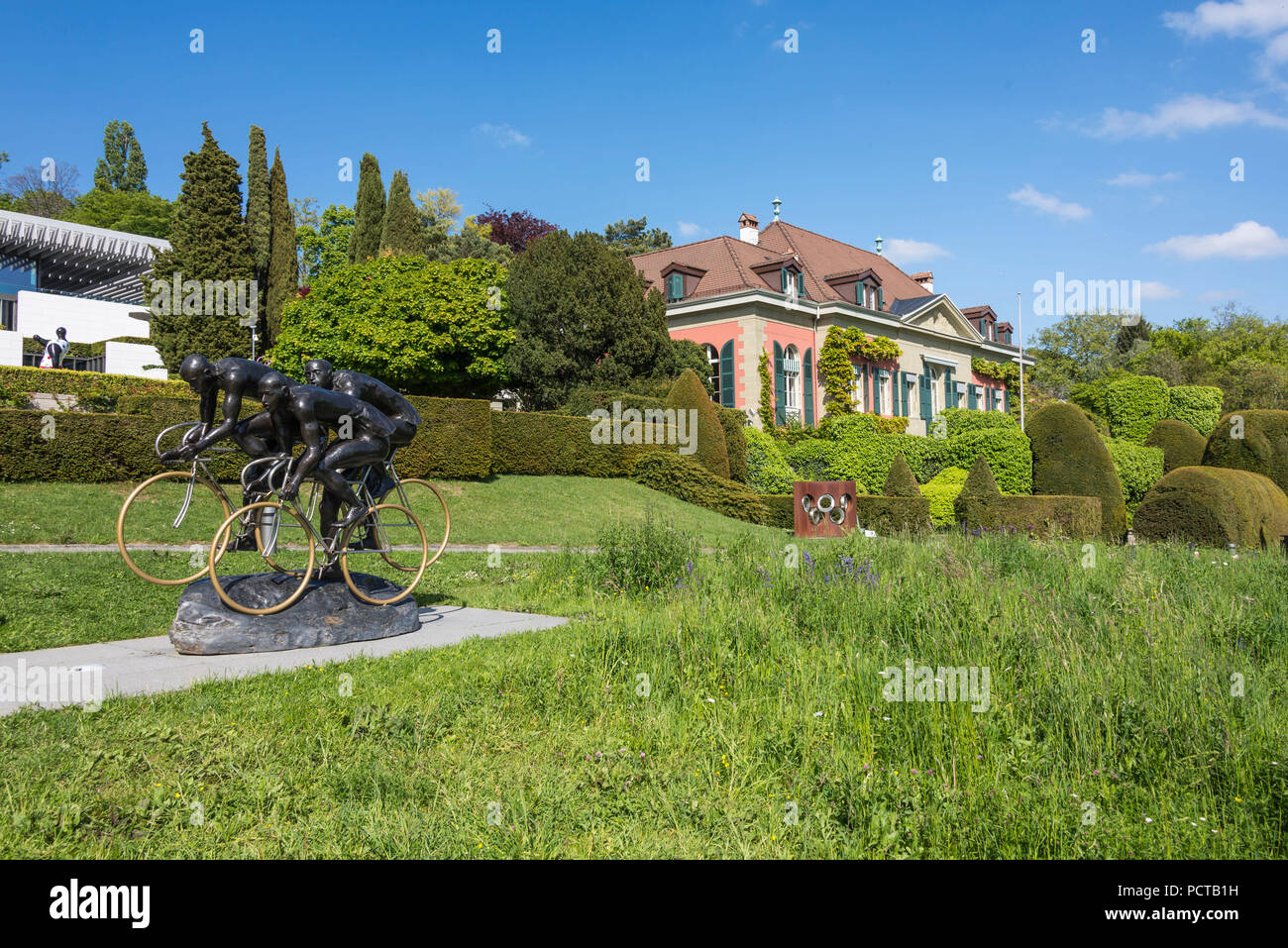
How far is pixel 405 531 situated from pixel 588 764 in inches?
494

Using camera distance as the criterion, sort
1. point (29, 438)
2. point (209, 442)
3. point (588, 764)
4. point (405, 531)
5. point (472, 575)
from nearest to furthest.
A: point (588, 764), point (209, 442), point (472, 575), point (29, 438), point (405, 531)

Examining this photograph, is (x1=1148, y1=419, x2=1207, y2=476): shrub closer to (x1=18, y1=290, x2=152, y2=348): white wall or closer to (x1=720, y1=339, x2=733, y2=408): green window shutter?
(x1=720, y1=339, x2=733, y2=408): green window shutter

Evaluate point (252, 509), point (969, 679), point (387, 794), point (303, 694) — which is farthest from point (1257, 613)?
point (252, 509)

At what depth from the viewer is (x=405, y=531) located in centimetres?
1611

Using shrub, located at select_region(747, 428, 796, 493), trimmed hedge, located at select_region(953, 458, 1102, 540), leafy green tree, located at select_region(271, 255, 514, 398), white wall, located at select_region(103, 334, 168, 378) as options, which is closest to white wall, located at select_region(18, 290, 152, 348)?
white wall, located at select_region(103, 334, 168, 378)

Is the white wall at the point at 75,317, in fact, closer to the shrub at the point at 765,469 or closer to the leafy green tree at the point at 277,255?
the leafy green tree at the point at 277,255

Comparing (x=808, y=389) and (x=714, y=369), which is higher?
(x=714, y=369)

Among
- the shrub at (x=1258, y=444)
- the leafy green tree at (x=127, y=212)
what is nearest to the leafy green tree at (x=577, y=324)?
the shrub at (x=1258, y=444)

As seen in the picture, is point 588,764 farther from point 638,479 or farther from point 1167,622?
point 638,479

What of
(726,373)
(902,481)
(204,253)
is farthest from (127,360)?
(902,481)

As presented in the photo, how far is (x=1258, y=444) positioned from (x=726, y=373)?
65.1 ft

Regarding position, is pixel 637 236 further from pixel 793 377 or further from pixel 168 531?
pixel 168 531

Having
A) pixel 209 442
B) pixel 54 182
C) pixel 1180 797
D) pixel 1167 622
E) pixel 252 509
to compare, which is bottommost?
pixel 1180 797

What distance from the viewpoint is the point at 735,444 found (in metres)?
26.3
